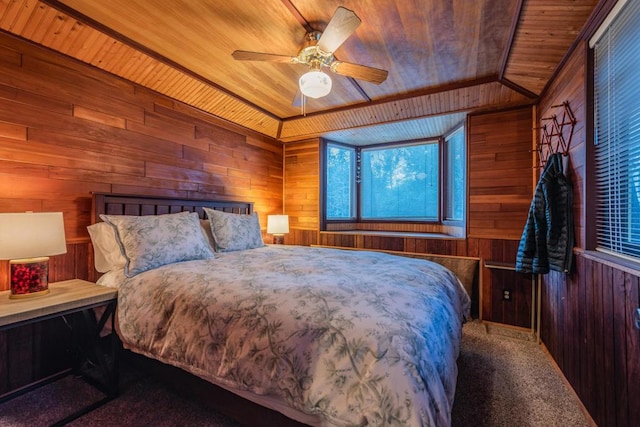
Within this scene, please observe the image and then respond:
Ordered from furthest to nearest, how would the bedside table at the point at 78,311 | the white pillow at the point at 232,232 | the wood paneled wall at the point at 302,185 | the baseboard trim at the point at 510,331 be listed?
the wood paneled wall at the point at 302,185, the white pillow at the point at 232,232, the baseboard trim at the point at 510,331, the bedside table at the point at 78,311

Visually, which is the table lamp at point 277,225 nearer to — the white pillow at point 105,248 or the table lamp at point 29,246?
the white pillow at point 105,248

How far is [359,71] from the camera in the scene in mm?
2154

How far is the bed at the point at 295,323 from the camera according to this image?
1.04 metres

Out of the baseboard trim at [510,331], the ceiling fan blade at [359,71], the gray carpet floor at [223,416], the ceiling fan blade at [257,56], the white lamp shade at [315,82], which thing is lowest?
the gray carpet floor at [223,416]

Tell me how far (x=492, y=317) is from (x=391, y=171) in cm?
251

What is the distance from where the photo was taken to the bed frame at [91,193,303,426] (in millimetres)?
1413

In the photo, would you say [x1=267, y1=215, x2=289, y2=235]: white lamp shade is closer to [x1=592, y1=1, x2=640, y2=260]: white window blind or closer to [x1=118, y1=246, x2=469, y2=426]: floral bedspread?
[x1=118, y1=246, x2=469, y2=426]: floral bedspread

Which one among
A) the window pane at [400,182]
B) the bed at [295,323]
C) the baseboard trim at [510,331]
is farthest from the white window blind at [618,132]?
the window pane at [400,182]

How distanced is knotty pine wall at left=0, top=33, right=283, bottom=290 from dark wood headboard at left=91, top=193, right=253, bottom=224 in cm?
9

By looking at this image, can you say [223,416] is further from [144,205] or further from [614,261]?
[614,261]

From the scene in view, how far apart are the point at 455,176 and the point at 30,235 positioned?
165 inches

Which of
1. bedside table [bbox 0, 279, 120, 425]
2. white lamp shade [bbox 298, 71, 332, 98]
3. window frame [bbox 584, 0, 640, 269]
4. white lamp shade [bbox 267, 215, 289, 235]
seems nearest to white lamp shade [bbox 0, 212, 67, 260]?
bedside table [bbox 0, 279, 120, 425]

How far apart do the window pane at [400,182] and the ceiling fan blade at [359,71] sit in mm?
2393

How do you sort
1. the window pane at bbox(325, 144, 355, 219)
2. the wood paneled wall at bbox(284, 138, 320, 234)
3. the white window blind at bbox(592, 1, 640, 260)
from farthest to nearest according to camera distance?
the window pane at bbox(325, 144, 355, 219) < the wood paneled wall at bbox(284, 138, 320, 234) < the white window blind at bbox(592, 1, 640, 260)
